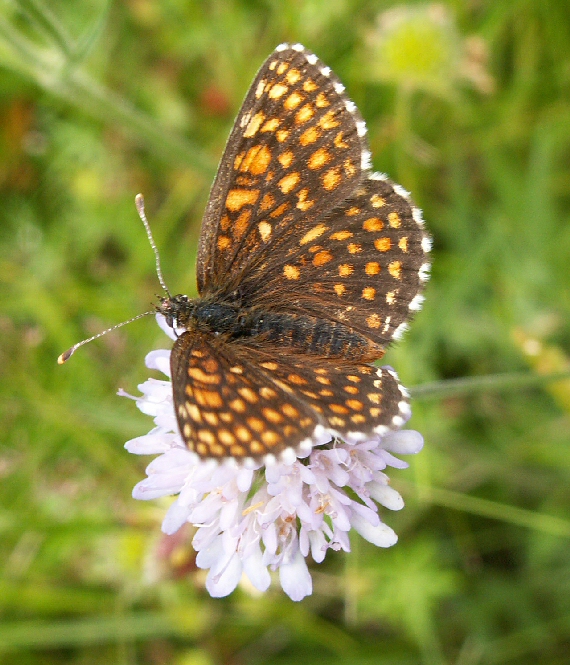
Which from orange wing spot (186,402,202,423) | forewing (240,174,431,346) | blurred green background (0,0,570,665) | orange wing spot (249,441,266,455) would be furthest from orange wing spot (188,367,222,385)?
blurred green background (0,0,570,665)

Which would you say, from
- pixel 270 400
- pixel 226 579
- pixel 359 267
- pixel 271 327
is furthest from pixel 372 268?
pixel 226 579

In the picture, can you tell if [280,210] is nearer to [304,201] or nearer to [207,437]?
[304,201]

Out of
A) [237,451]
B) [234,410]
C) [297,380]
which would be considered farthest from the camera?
[297,380]

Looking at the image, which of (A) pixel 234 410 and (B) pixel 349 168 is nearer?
(A) pixel 234 410

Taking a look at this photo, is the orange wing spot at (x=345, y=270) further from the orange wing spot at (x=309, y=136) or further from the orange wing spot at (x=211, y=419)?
the orange wing spot at (x=211, y=419)

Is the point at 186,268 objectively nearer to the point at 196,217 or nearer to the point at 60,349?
the point at 196,217

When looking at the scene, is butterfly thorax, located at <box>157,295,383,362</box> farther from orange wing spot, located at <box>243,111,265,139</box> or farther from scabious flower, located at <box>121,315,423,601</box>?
orange wing spot, located at <box>243,111,265,139</box>

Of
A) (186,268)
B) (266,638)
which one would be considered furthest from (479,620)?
(186,268)
